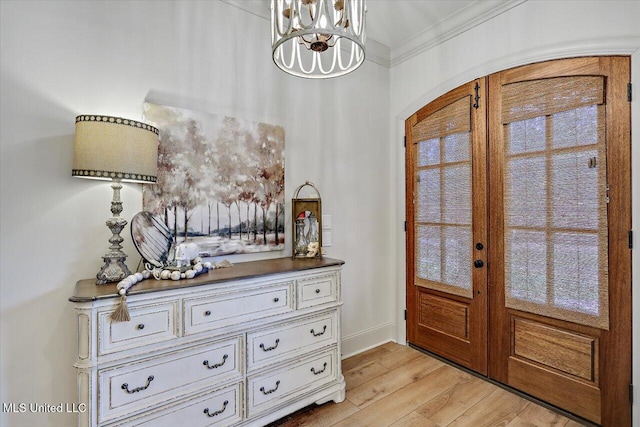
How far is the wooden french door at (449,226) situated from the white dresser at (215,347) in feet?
3.58

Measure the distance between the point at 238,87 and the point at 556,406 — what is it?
10.2 ft

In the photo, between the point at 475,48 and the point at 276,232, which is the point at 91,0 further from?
the point at 475,48

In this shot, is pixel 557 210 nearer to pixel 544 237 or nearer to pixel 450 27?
pixel 544 237

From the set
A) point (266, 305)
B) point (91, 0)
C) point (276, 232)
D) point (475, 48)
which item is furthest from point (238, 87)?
point (475, 48)

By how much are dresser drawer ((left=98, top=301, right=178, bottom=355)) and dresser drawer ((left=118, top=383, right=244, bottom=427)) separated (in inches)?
14.6

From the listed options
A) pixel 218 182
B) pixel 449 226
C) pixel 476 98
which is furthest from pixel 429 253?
pixel 218 182

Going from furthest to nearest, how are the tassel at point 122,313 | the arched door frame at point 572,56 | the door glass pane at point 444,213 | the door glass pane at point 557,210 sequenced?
the door glass pane at point 444,213 → the door glass pane at point 557,210 → the arched door frame at point 572,56 → the tassel at point 122,313

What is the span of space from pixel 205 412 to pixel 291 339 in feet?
1.96

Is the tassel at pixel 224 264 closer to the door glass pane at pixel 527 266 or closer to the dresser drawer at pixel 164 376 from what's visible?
the dresser drawer at pixel 164 376

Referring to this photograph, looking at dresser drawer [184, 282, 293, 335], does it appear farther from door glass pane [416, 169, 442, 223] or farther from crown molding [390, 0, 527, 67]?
crown molding [390, 0, 527, 67]

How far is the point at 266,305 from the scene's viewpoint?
1.88 m

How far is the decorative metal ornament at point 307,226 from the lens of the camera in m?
2.41

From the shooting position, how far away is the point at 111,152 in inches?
58.3

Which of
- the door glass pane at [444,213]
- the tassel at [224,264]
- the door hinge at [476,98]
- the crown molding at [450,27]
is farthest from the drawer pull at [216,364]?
the crown molding at [450,27]
